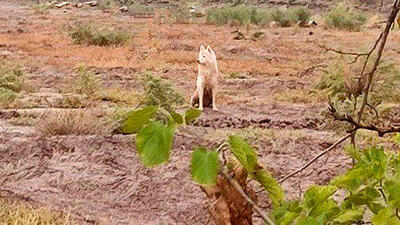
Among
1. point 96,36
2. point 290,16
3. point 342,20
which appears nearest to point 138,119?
point 96,36

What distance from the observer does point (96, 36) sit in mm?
29016

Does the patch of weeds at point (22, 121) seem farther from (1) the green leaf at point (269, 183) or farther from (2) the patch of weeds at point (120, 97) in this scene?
(1) the green leaf at point (269, 183)

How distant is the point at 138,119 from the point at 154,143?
54 millimetres

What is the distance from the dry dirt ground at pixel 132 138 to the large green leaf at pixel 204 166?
54 cm

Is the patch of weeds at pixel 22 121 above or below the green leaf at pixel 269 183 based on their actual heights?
below

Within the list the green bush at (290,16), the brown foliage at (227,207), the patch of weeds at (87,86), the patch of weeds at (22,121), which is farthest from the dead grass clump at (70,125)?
the green bush at (290,16)

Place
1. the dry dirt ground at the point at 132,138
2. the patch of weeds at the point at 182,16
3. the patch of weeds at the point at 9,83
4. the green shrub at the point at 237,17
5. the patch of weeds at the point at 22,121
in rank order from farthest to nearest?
the patch of weeds at the point at 182,16 → the green shrub at the point at 237,17 → the patch of weeds at the point at 9,83 → the patch of weeds at the point at 22,121 → the dry dirt ground at the point at 132,138

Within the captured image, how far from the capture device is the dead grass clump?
32.4 feet

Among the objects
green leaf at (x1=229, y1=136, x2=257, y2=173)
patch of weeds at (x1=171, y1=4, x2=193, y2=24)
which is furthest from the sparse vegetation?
green leaf at (x1=229, y1=136, x2=257, y2=173)

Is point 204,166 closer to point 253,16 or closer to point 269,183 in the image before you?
point 269,183

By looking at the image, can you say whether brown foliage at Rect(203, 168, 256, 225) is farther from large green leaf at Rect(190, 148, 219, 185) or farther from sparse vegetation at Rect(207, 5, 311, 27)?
sparse vegetation at Rect(207, 5, 311, 27)

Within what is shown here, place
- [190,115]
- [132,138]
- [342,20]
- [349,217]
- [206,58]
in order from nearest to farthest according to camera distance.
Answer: [190,115]
[349,217]
[132,138]
[206,58]
[342,20]

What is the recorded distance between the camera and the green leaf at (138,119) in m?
1.47

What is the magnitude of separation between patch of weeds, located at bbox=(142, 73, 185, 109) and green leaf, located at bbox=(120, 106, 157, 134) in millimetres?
12151
